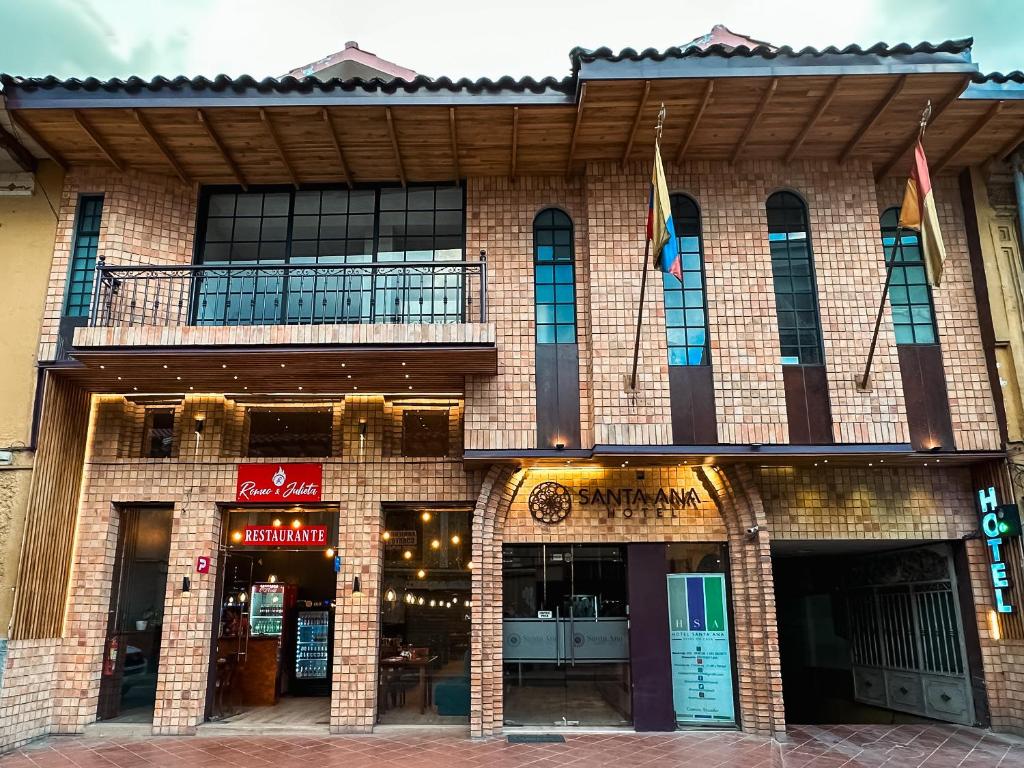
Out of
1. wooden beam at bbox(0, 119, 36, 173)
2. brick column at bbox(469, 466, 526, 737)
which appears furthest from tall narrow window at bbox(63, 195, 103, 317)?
brick column at bbox(469, 466, 526, 737)

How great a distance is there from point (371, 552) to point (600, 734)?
429 cm

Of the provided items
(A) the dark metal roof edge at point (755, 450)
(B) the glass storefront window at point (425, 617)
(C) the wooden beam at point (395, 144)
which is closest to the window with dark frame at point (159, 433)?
(B) the glass storefront window at point (425, 617)

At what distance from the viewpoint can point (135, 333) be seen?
10.1 metres

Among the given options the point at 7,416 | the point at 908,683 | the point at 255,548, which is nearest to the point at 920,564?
the point at 908,683

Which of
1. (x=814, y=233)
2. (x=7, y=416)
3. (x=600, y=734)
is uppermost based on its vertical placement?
(x=814, y=233)

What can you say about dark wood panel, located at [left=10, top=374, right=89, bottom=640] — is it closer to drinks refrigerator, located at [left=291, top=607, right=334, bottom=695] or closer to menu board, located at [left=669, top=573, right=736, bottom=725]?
drinks refrigerator, located at [left=291, top=607, right=334, bottom=695]

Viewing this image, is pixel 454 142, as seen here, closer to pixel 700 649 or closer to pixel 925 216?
pixel 925 216

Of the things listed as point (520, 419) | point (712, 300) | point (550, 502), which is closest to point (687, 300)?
point (712, 300)

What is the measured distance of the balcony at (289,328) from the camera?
10102mm

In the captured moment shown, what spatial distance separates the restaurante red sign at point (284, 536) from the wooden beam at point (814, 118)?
31.1ft

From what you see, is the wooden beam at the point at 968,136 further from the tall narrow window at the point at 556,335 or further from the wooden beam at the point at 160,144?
the wooden beam at the point at 160,144

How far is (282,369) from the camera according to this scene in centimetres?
1068

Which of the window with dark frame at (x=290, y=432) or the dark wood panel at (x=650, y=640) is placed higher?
the window with dark frame at (x=290, y=432)

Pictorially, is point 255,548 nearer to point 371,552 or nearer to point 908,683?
point 371,552
